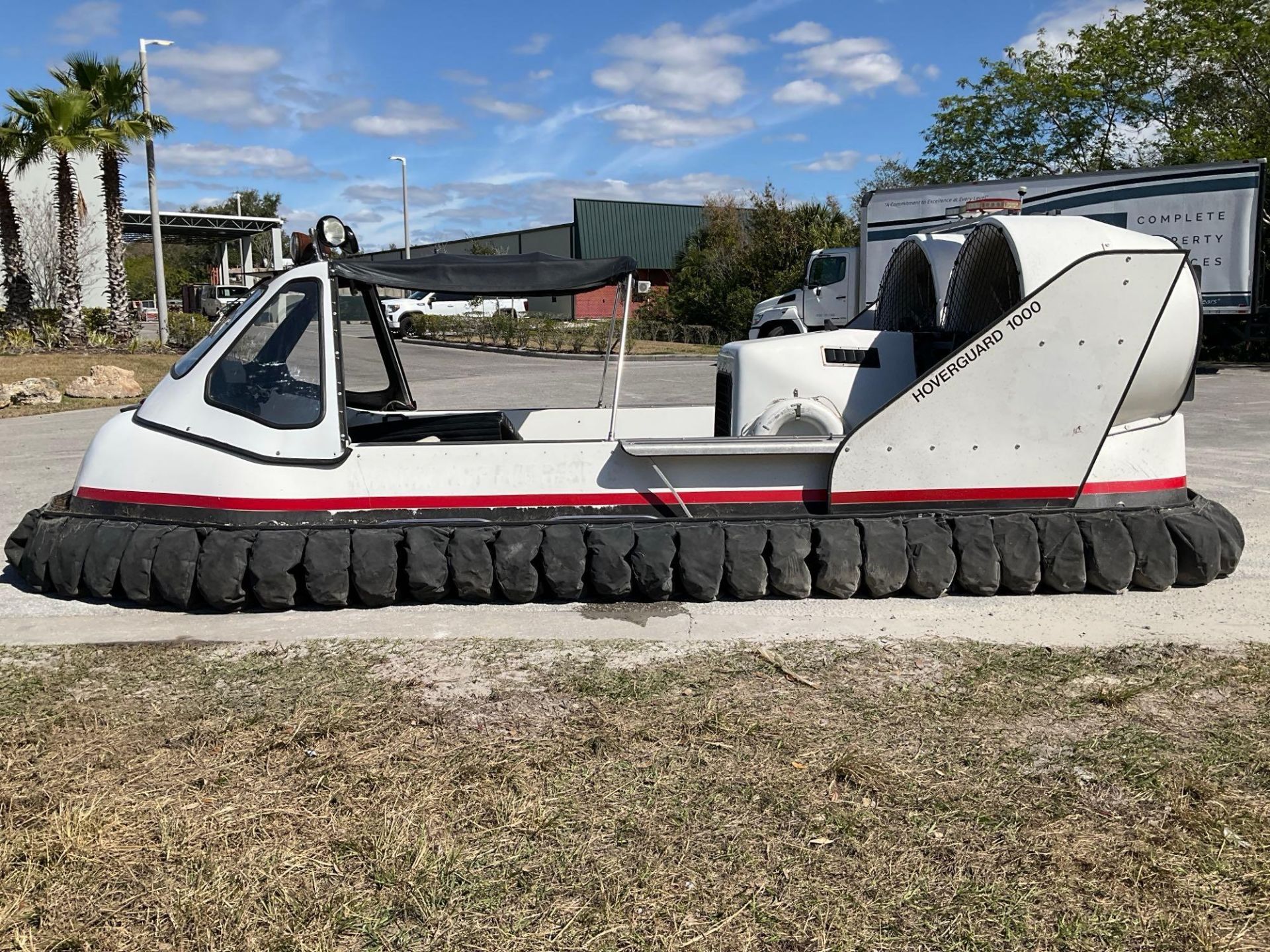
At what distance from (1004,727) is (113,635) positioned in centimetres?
380

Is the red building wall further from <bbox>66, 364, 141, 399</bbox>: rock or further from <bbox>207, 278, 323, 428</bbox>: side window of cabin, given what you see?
<bbox>207, 278, 323, 428</bbox>: side window of cabin

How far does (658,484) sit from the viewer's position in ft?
16.7

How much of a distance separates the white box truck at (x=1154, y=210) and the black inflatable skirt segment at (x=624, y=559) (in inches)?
393

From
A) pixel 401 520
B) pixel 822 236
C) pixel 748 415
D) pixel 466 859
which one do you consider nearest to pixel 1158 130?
pixel 822 236

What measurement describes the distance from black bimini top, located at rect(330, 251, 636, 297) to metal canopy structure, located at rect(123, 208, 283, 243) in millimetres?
32603

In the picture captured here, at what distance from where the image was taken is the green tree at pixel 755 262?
29469mm

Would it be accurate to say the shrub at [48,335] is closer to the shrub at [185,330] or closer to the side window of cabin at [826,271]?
the shrub at [185,330]

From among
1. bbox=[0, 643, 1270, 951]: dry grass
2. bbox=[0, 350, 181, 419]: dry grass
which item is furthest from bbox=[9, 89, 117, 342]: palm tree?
bbox=[0, 643, 1270, 951]: dry grass

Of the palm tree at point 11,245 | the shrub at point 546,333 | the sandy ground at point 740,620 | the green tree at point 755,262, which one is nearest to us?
the sandy ground at point 740,620

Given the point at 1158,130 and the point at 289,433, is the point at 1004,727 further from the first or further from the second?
the point at 1158,130

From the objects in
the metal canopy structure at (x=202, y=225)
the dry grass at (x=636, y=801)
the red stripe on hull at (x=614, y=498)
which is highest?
the metal canopy structure at (x=202, y=225)

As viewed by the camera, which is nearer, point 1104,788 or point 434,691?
point 1104,788

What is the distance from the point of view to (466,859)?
8.77ft

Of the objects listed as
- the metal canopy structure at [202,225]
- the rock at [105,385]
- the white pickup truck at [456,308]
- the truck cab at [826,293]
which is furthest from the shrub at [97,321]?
the truck cab at [826,293]
